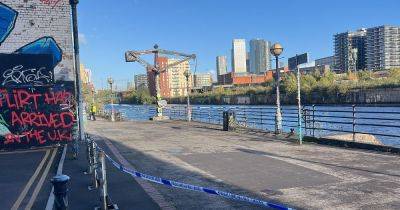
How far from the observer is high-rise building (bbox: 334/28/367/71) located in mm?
167875

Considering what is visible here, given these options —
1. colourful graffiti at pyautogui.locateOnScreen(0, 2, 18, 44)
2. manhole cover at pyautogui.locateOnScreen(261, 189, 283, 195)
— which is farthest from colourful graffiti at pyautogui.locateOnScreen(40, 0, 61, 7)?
manhole cover at pyautogui.locateOnScreen(261, 189, 283, 195)

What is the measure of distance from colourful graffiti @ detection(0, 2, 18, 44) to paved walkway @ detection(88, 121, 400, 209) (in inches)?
276

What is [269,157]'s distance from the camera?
43.0 feet

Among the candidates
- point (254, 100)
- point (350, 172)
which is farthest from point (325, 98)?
point (350, 172)

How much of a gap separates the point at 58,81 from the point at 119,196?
11782mm

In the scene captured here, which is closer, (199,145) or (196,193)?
(196,193)

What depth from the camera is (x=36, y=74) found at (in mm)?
18203

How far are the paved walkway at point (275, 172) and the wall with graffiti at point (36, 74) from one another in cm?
381

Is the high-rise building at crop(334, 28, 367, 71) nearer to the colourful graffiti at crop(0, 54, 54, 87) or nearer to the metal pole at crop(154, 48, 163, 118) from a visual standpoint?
the metal pole at crop(154, 48, 163, 118)

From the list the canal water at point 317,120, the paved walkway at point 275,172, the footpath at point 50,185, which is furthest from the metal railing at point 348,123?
the footpath at point 50,185

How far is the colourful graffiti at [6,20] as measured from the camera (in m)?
18.1

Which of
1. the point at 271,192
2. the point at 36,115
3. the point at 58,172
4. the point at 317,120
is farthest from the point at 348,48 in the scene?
the point at 271,192

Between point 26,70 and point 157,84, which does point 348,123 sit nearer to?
point 26,70

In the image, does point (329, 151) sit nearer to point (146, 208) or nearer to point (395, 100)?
point (146, 208)
